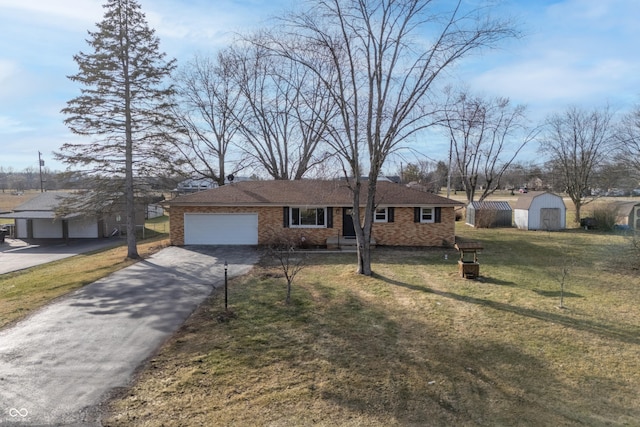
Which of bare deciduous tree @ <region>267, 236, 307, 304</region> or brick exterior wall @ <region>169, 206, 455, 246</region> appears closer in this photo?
bare deciduous tree @ <region>267, 236, 307, 304</region>

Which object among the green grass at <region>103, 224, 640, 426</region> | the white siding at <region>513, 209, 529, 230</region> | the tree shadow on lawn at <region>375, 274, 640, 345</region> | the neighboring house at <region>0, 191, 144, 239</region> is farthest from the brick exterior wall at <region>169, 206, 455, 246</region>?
the white siding at <region>513, 209, 529, 230</region>

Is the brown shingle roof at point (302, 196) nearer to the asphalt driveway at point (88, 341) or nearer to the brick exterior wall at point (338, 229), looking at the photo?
the brick exterior wall at point (338, 229)

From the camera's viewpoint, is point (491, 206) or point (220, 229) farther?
point (491, 206)

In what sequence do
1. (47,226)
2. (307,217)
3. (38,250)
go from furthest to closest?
(47,226)
(38,250)
(307,217)

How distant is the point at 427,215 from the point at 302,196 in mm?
6571

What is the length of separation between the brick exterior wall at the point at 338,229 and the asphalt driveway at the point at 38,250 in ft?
21.2

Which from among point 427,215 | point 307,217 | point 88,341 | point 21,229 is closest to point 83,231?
point 21,229

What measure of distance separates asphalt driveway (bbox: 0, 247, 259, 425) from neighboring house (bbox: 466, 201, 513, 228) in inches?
860

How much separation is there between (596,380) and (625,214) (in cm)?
2871

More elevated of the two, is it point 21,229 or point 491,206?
point 491,206

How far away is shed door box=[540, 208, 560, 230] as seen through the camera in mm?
27078

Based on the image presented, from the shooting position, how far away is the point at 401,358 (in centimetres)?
664

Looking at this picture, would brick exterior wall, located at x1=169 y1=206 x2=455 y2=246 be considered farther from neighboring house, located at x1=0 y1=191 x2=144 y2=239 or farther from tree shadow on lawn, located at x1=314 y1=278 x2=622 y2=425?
tree shadow on lawn, located at x1=314 y1=278 x2=622 y2=425

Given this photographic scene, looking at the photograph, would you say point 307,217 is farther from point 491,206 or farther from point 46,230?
point 46,230
